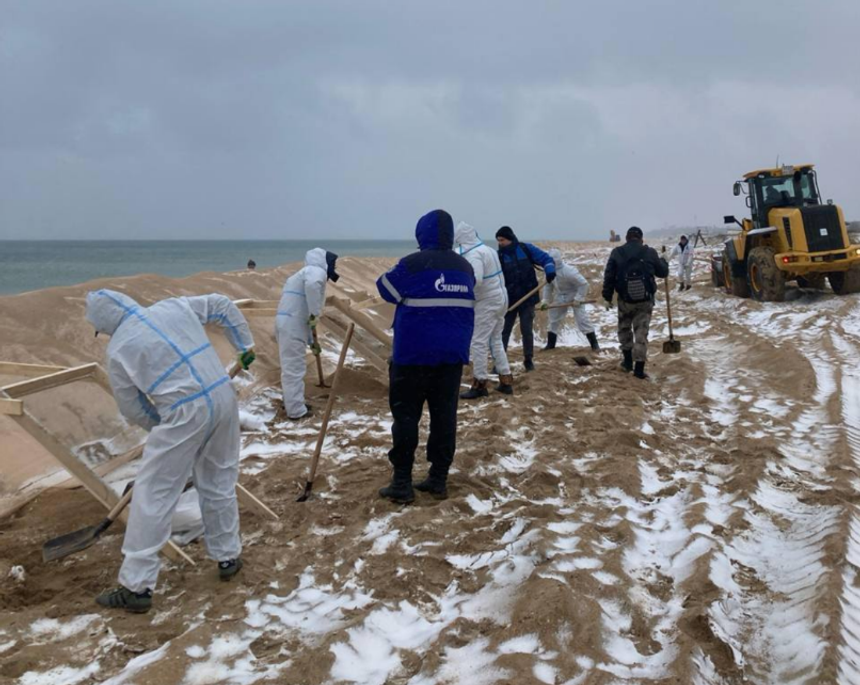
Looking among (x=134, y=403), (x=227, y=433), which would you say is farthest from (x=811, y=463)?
(x=134, y=403)

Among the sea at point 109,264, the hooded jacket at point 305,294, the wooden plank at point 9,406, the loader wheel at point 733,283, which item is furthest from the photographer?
the sea at point 109,264

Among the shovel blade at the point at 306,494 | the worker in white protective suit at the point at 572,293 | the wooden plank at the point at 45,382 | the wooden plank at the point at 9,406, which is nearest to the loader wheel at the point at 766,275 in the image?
the worker in white protective suit at the point at 572,293

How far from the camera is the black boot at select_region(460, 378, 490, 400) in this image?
674 cm

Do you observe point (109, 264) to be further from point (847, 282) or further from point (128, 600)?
point (128, 600)

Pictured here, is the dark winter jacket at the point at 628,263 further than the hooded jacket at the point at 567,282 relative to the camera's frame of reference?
No

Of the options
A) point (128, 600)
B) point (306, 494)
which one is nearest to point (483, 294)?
point (306, 494)

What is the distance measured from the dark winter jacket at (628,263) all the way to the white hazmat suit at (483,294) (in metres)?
1.41

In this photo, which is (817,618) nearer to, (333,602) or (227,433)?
(333,602)

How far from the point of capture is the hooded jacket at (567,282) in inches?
365

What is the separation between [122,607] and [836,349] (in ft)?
27.3

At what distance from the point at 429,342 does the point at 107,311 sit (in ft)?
5.78

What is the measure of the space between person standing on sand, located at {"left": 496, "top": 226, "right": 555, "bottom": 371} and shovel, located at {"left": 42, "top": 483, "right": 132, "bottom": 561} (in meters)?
5.14

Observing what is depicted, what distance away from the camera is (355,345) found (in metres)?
7.02

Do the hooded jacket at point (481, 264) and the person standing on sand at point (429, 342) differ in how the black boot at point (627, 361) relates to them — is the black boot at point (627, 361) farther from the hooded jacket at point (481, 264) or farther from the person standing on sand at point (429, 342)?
the person standing on sand at point (429, 342)
